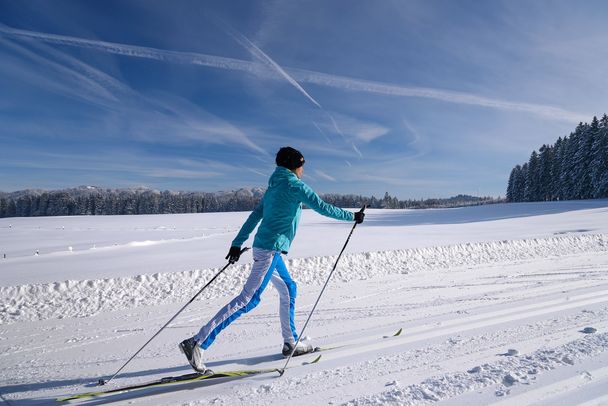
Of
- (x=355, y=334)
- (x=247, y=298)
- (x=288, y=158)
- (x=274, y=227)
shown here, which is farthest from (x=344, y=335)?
(x=288, y=158)

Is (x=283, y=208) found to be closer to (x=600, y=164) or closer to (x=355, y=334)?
(x=355, y=334)

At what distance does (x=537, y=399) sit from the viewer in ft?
9.54

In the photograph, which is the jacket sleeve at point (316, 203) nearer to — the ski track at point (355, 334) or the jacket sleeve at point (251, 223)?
the jacket sleeve at point (251, 223)

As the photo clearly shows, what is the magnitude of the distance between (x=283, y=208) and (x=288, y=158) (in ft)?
1.84

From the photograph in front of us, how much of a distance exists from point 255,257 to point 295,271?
19.2 ft

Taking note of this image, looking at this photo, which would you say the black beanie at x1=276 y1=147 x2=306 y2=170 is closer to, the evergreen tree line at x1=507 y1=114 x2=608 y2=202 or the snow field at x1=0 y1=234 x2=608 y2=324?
the snow field at x1=0 y1=234 x2=608 y2=324

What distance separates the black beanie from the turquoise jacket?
71mm

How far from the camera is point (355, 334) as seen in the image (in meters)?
4.86

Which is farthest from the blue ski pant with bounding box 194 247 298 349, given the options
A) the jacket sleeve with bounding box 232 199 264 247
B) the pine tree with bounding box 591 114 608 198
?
the pine tree with bounding box 591 114 608 198

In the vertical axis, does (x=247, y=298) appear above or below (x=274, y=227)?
below

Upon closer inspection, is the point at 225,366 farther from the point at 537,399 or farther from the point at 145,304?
the point at 145,304

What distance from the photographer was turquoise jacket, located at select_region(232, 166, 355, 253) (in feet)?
12.3

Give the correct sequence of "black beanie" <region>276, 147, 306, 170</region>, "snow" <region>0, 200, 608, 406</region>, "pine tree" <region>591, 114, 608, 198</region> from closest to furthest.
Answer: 1. "snow" <region>0, 200, 608, 406</region>
2. "black beanie" <region>276, 147, 306, 170</region>
3. "pine tree" <region>591, 114, 608, 198</region>

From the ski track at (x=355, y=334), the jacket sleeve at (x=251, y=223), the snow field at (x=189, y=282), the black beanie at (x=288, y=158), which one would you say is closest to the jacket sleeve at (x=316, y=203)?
the black beanie at (x=288, y=158)
